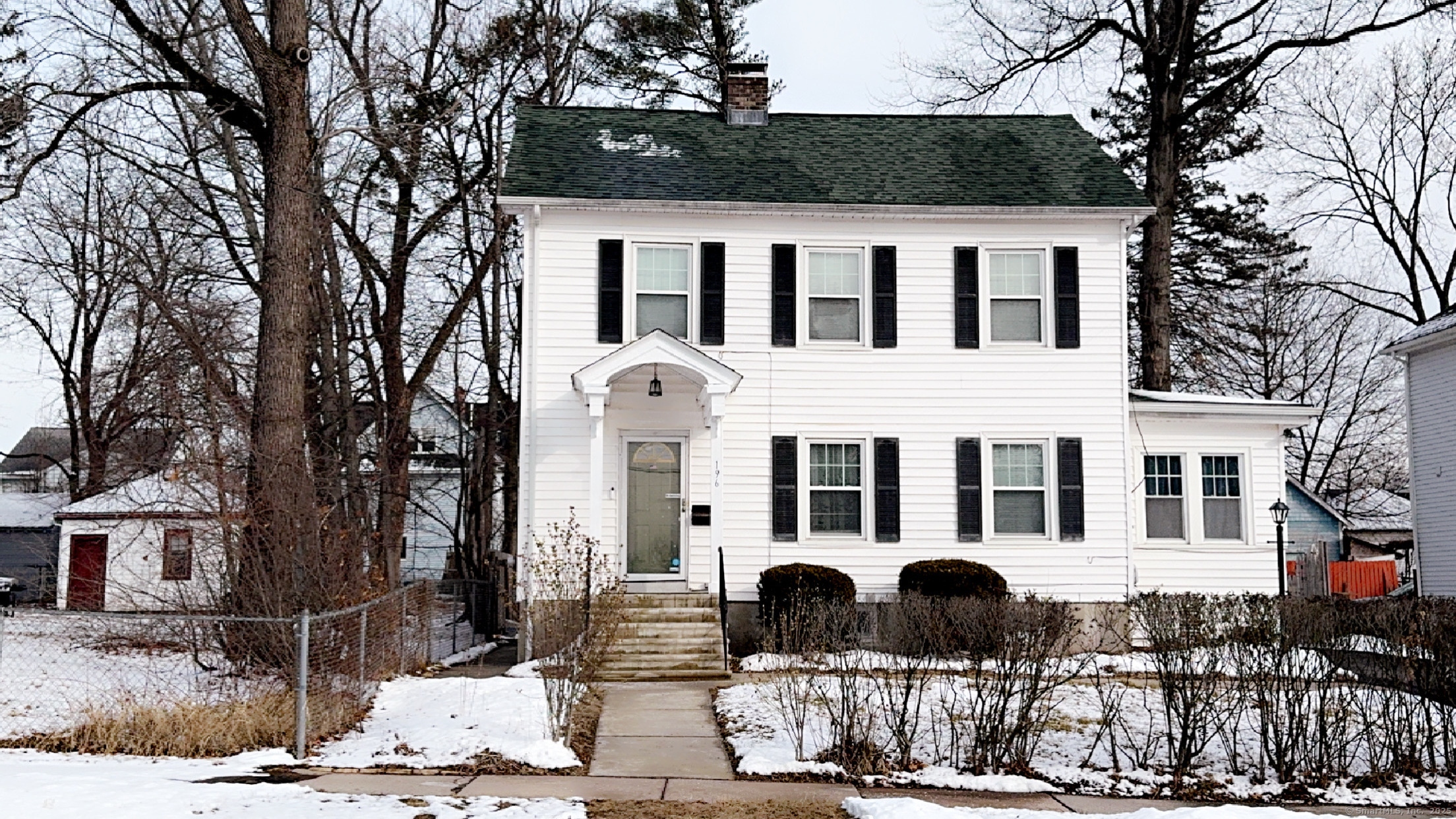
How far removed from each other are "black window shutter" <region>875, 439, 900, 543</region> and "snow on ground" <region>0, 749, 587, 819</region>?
8.55m

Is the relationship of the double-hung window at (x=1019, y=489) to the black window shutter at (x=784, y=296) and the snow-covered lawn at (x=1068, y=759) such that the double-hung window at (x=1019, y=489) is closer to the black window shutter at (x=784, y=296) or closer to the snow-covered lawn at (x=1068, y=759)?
the black window shutter at (x=784, y=296)

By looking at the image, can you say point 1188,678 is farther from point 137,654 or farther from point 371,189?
point 371,189

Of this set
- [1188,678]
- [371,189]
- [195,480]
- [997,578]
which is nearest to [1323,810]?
[1188,678]

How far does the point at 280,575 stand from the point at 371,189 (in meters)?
13.7

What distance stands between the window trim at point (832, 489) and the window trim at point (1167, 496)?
3.94 metres

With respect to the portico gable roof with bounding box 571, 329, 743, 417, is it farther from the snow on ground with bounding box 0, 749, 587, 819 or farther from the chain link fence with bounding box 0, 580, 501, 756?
the snow on ground with bounding box 0, 749, 587, 819

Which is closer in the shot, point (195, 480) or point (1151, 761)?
point (1151, 761)

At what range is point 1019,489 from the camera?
16.2 m

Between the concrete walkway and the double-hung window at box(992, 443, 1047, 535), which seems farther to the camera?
the double-hung window at box(992, 443, 1047, 535)

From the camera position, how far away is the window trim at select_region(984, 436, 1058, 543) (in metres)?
16.1

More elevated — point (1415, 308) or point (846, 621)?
point (1415, 308)

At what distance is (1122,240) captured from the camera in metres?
16.5

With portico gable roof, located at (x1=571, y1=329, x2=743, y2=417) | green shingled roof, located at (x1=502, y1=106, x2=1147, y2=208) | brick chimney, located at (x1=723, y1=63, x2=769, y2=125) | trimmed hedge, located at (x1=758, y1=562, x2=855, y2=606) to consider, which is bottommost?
trimmed hedge, located at (x1=758, y1=562, x2=855, y2=606)

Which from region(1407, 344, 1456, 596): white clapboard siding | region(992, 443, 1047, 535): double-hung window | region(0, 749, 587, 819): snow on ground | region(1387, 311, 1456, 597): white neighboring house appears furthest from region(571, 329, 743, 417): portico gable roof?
region(1407, 344, 1456, 596): white clapboard siding
